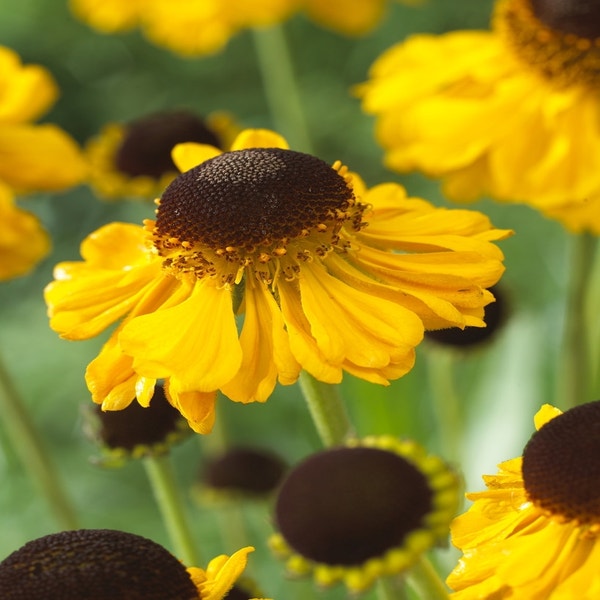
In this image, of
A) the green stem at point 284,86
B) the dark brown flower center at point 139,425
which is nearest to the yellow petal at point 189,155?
the dark brown flower center at point 139,425

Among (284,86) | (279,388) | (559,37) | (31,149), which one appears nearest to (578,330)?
(559,37)

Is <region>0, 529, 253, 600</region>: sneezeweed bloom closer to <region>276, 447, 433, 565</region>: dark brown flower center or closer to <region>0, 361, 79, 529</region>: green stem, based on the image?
<region>276, 447, 433, 565</region>: dark brown flower center

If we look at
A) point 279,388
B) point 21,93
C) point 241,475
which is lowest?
point 279,388

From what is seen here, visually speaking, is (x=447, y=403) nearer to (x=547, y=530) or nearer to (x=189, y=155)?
(x=189, y=155)

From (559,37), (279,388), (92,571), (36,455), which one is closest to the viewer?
(92,571)

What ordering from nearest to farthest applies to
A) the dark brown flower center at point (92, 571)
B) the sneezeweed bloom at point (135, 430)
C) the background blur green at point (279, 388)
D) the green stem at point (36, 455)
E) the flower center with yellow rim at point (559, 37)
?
the dark brown flower center at point (92, 571) → the sneezeweed bloom at point (135, 430) → the green stem at point (36, 455) → the flower center with yellow rim at point (559, 37) → the background blur green at point (279, 388)

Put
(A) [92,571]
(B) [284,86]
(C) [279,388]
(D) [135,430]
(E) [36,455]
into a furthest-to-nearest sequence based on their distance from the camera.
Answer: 1. (C) [279,388]
2. (B) [284,86]
3. (E) [36,455]
4. (D) [135,430]
5. (A) [92,571]

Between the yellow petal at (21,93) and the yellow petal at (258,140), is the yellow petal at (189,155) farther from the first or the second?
the yellow petal at (21,93)

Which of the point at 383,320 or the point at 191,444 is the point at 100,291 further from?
the point at 191,444
